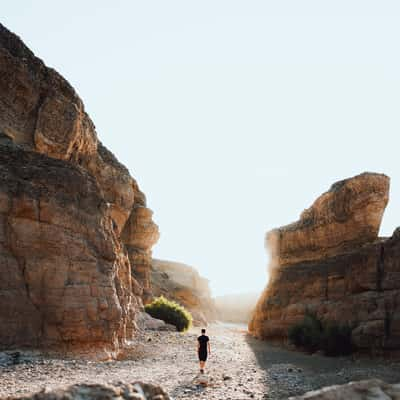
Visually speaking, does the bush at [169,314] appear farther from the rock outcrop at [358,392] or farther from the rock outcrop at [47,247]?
the rock outcrop at [358,392]

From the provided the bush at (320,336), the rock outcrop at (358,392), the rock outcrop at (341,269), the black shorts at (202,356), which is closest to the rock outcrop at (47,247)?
the black shorts at (202,356)

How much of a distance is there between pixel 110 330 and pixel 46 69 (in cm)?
1652

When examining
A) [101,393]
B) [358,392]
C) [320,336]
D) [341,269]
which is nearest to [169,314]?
[320,336]

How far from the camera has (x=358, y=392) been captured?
5.88 metres

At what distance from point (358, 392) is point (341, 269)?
20.8 m

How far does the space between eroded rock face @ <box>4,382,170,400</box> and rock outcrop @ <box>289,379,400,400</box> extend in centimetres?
245

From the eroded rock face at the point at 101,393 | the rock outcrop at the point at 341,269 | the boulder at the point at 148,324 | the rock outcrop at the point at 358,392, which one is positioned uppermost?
the rock outcrop at the point at 341,269

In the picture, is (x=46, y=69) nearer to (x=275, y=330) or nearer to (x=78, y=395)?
(x=78, y=395)

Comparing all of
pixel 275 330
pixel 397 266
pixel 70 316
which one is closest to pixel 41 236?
pixel 70 316

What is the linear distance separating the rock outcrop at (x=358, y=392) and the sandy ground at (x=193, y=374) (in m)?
4.35

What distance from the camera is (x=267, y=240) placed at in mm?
37031

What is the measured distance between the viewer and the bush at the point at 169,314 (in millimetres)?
32438

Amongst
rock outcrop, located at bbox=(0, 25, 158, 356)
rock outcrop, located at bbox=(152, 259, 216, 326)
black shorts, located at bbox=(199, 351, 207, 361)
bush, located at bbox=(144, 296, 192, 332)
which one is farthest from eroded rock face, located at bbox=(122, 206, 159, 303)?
black shorts, located at bbox=(199, 351, 207, 361)

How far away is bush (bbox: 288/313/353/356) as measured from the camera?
20.5m
